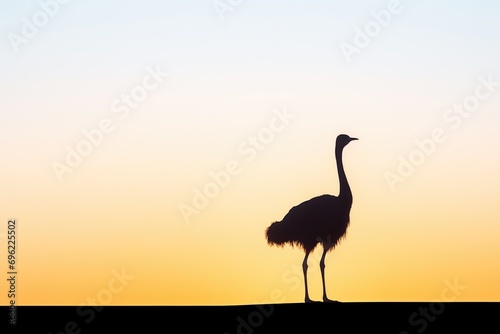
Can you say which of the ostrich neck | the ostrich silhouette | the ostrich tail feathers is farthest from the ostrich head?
the ostrich tail feathers

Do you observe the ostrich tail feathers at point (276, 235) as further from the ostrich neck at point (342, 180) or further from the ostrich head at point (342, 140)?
the ostrich head at point (342, 140)

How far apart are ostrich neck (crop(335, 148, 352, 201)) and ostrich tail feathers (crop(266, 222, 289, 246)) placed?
4.30 feet

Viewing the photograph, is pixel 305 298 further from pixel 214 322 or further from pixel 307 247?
pixel 214 322

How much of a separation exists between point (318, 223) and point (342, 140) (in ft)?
6.63

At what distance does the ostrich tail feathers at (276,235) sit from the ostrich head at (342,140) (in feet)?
6.58

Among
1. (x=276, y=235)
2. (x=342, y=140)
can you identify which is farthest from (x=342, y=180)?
(x=276, y=235)

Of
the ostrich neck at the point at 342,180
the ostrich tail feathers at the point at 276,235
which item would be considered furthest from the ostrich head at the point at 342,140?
the ostrich tail feathers at the point at 276,235

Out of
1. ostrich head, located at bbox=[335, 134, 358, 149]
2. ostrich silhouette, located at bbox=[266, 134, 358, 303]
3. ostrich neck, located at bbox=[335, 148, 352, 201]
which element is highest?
ostrich head, located at bbox=[335, 134, 358, 149]

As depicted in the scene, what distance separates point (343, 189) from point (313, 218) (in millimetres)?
882

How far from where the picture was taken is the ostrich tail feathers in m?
18.3

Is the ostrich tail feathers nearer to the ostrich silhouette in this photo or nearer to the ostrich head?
the ostrich silhouette

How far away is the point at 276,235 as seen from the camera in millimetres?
18438

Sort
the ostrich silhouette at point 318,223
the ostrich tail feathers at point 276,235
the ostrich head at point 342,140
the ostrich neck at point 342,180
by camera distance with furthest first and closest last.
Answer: the ostrich head at point 342,140, the ostrich tail feathers at point 276,235, the ostrich neck at point 342,180, the ostrich silhouette at point 318,223

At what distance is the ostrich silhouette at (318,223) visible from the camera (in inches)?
703
